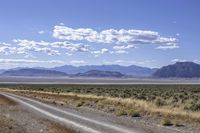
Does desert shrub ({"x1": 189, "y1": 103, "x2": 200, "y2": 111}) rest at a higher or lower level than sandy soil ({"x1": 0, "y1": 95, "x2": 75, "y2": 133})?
higher

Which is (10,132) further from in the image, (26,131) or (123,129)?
(123,129)

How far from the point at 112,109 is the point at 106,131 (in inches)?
667

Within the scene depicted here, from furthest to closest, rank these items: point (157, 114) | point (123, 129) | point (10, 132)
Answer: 1. point (157, 114)
2. point (123, 129)
3. point (10, 132)

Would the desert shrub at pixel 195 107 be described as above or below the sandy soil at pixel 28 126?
above

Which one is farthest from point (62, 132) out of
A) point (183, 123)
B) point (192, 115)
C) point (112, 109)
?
point (112, 109)

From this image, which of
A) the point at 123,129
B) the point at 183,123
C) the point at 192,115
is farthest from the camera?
the point at 192,115

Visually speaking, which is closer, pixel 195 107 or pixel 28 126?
pixel 28 126

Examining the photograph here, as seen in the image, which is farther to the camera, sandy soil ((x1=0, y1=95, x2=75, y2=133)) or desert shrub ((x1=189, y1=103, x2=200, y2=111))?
desert shrub ((x1=189, y1=103, x2=200, y2=111))

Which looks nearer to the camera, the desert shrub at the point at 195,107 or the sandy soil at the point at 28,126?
the sandy soil at the point at 28,126

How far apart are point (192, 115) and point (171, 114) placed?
190 cm

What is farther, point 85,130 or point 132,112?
point 132,112

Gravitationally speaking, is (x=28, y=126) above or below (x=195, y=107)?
below

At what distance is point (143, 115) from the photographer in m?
30.8

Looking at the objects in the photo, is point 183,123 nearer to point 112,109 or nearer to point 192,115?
point 192,115
